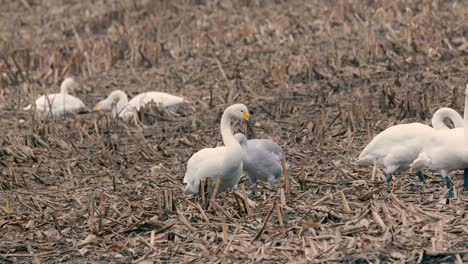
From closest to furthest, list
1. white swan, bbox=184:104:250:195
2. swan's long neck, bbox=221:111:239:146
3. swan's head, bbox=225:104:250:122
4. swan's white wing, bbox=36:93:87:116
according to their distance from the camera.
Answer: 1. white swan, bbox=184:104:250:195
2. swan's long neck, bbox=221:111:239:146
3. swan's head, bbox=225:104:250:122
4. swan's white wing, bbox=36:93:87:116

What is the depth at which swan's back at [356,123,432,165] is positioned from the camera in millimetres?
8484

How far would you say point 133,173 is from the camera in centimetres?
1038

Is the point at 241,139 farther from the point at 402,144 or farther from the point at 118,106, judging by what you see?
the point at 118,106

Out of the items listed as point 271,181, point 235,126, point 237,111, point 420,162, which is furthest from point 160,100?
point 420,162

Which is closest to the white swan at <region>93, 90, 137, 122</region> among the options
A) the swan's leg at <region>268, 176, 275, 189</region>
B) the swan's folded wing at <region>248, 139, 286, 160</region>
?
the swan's folded wing at <region>248, 139, 286, 160</region>

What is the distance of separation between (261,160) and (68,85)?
6.84 metres

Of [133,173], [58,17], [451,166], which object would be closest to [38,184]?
[133,173]

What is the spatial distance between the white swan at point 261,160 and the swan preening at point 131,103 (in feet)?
12.3

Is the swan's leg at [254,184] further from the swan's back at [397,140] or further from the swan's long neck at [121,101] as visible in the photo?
the swan's long neck at [121,101]

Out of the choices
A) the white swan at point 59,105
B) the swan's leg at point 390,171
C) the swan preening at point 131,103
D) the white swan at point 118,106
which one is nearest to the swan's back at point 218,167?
the swan's leg at point 390,171

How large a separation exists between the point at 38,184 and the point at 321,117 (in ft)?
11.3

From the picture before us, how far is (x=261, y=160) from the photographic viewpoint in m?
9.08

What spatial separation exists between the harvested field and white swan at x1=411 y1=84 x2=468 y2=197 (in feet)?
0.82

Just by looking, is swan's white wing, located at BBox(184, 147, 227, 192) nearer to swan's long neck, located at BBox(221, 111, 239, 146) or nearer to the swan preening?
swan's long neck, located at BBox(221, 111, 239, 146)
